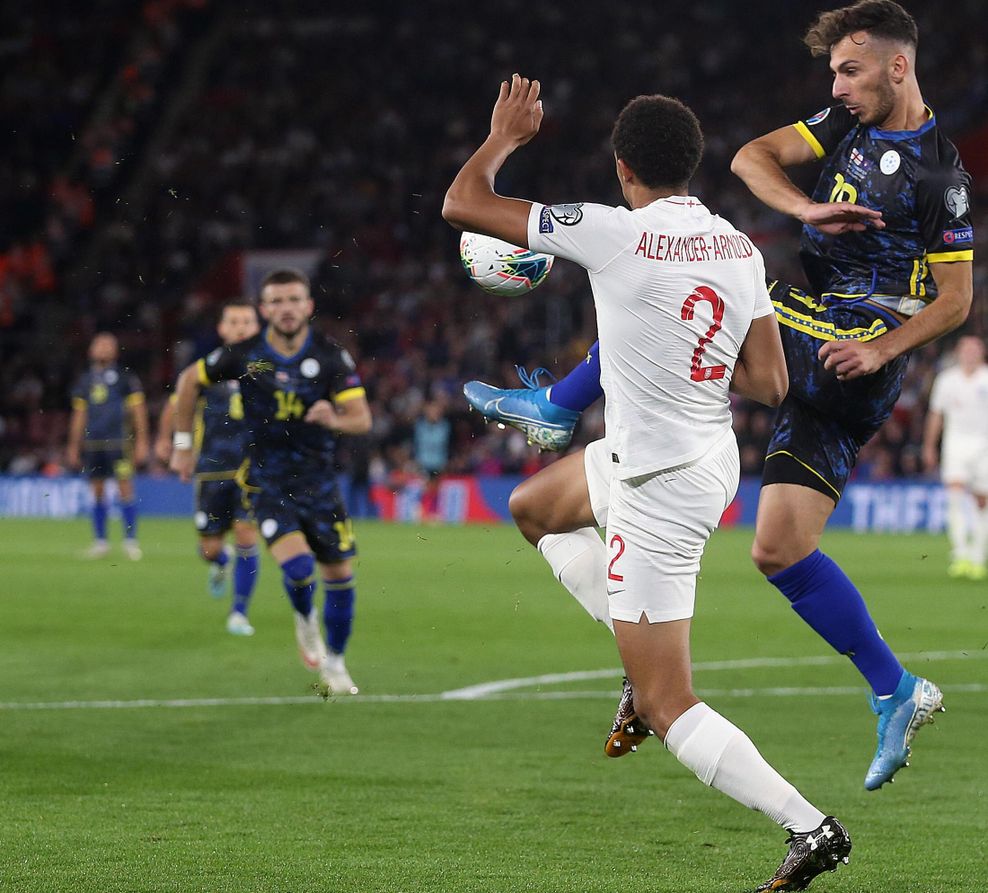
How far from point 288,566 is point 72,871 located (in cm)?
428

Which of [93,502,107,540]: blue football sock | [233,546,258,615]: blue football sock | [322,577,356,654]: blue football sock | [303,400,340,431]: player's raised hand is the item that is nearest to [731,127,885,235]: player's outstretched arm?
[303,400,340,431]: player's raised hand

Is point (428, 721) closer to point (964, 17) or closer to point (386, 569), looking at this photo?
point (386, 569)

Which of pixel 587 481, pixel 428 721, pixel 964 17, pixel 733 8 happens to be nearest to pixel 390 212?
pixel 733 8

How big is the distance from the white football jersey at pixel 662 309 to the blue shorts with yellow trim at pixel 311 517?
4.45 metres

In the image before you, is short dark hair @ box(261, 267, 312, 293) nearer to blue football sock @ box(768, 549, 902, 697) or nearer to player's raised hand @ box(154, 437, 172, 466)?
player's raised hand @ box(154, 437, 172, 466)

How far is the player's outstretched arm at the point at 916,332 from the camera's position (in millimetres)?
5137

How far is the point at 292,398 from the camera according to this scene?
9.21 meters

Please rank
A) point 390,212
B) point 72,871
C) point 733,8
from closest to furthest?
point 72,871
point 390,212
point 733,8

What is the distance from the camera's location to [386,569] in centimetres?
1762

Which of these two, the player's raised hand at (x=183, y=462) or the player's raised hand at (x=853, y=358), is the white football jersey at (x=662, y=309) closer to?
the player's raised hand at (x=853, y=358)

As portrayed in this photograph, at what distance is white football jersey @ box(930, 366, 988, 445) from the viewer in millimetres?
16625

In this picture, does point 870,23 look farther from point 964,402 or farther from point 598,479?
point 964,402

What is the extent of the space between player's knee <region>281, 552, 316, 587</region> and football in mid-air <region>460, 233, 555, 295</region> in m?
3.90

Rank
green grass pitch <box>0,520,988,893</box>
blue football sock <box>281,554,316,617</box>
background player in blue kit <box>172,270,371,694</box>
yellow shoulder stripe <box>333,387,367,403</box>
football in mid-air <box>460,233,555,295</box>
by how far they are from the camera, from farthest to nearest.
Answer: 1. yellow shoulder stripe <box>333,387,367,403</box>
2. background player in blue kit <box>172,270,371,694</box>
3. blue football sock <box>281,554,316,617</box>
4. football in mid-air <box>460,233,555,295</box>
5. green grass pitch <box>0,520,988,893</box>
